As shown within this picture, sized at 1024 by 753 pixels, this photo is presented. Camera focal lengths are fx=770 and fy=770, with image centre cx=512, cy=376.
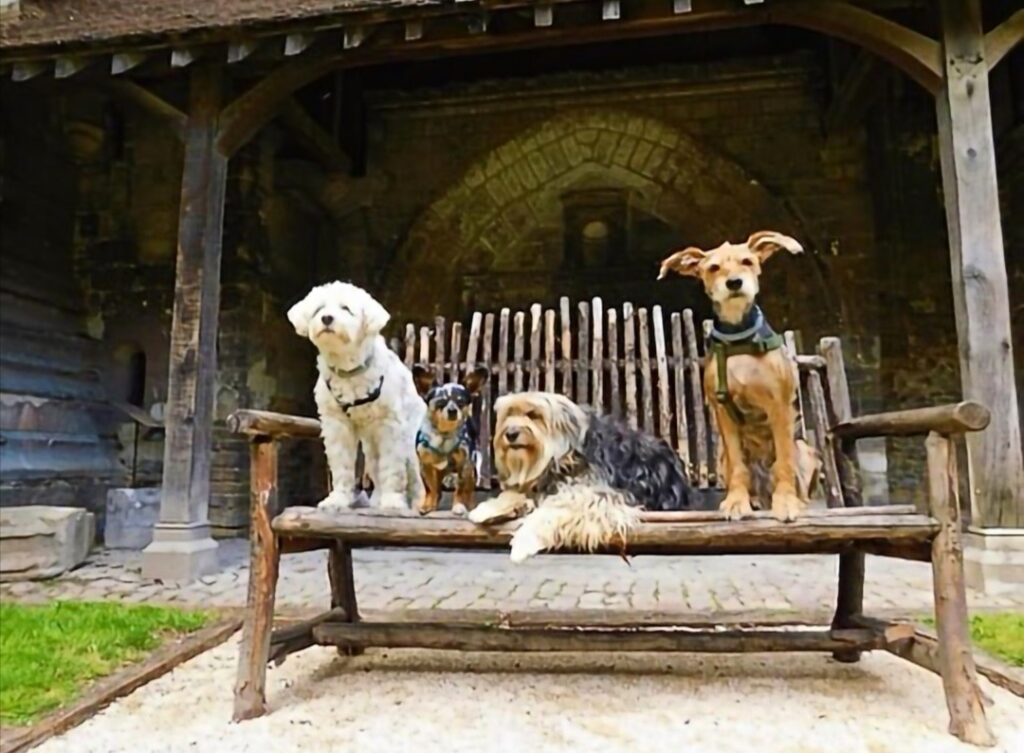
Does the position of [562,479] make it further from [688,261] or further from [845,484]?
[845,484]

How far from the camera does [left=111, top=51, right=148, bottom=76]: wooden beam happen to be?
4.85 meters

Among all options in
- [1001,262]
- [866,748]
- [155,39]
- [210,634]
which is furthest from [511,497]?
[155,39]

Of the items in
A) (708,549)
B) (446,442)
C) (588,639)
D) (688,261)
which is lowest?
(588,639)

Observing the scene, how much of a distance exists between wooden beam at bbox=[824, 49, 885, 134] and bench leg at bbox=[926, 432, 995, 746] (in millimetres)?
4884

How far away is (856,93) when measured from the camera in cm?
666

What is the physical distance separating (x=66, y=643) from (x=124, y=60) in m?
3.62

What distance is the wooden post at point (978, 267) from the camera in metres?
3.97

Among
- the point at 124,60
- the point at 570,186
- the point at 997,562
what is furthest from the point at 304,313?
the point at 570,186

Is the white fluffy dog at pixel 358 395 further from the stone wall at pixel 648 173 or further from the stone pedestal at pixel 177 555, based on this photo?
the stone wall at pixel 648 173

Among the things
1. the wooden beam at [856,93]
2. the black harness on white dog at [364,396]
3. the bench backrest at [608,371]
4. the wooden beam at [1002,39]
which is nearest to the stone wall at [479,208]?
the wooden beam at [856,93]

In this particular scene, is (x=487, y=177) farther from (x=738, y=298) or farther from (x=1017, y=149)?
(x=738, y=298)

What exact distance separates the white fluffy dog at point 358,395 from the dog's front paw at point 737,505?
1112 mm

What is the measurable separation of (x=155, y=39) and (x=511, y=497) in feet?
13.3

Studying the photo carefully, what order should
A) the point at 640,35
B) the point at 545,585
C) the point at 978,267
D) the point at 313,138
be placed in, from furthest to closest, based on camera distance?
the point at 313,138, the point at 640,35, the point at 545,585, the point at 978,267
